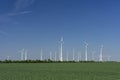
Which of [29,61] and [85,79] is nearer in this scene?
[85,79]

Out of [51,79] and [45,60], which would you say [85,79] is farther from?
[45,60]

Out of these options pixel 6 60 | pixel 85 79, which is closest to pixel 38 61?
pixel 6 60

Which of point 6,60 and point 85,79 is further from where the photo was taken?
point 6,60

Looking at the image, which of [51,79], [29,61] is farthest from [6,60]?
[51,79]

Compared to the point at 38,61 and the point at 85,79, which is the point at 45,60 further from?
the point at 85,79

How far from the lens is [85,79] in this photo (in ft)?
77.0

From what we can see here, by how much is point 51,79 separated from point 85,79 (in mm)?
2560

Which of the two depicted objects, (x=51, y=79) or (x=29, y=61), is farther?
(x=29, y=61)

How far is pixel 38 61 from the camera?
124688 millimetres

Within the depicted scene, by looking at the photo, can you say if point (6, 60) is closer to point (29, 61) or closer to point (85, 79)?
point (29, 61)

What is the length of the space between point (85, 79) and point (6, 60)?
101 m

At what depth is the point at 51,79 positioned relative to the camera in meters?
23.0

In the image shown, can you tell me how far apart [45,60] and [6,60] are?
15.1m

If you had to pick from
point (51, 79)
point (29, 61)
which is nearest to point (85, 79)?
point (51, 79)
